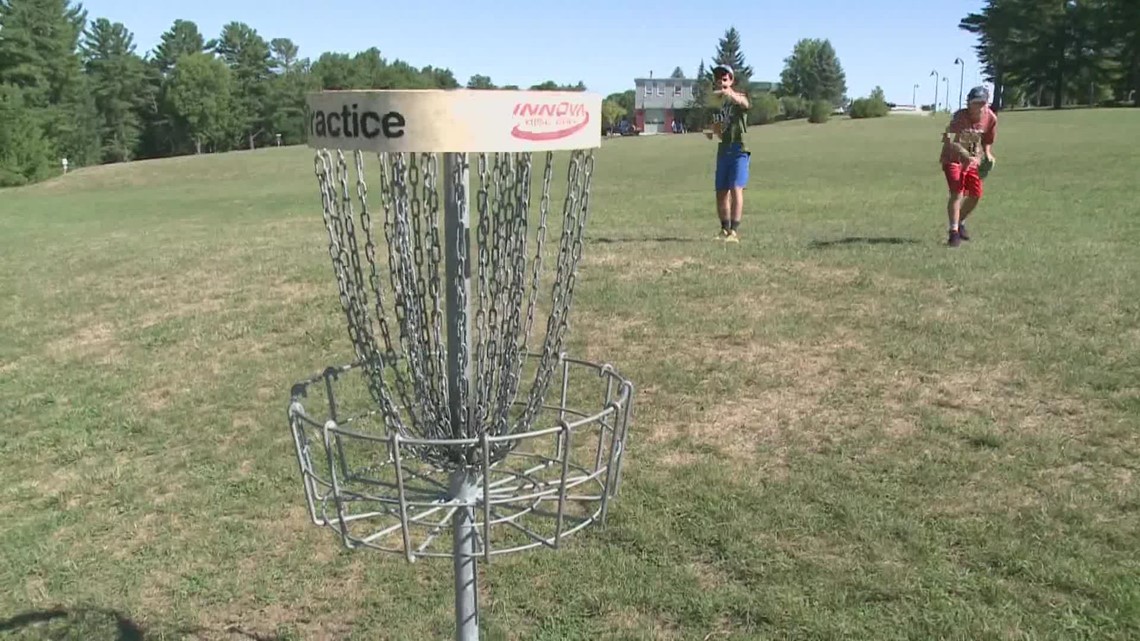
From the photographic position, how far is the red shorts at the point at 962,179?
980cm

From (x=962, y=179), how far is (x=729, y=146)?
2.40 meters

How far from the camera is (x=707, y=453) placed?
5.17 metres

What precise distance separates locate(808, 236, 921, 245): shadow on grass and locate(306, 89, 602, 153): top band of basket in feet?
28.1

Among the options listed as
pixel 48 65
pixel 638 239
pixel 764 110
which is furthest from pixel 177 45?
pixel 638 239

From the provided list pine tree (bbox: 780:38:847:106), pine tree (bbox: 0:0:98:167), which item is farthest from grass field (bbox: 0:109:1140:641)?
pine tree (bbox: 780:38:847:106)

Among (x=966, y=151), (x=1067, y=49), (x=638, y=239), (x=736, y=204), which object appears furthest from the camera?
(x=1067, y=49)

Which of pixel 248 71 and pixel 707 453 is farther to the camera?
pixel 248 71

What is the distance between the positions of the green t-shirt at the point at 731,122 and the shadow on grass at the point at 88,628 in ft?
25.2

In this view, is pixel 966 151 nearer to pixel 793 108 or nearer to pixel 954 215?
pixel 954 215

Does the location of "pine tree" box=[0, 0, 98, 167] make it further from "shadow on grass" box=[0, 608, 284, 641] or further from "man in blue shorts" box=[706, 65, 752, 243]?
"shadow on grass" box=[0, 608, 284, 641]

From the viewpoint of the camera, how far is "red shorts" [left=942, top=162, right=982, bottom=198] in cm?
980

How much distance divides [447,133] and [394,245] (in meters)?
0.44

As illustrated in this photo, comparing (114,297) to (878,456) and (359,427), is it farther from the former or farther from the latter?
(878,456)

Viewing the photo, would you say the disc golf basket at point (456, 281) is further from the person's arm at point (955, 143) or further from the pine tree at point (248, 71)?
the pine tree at point (248, 71)
